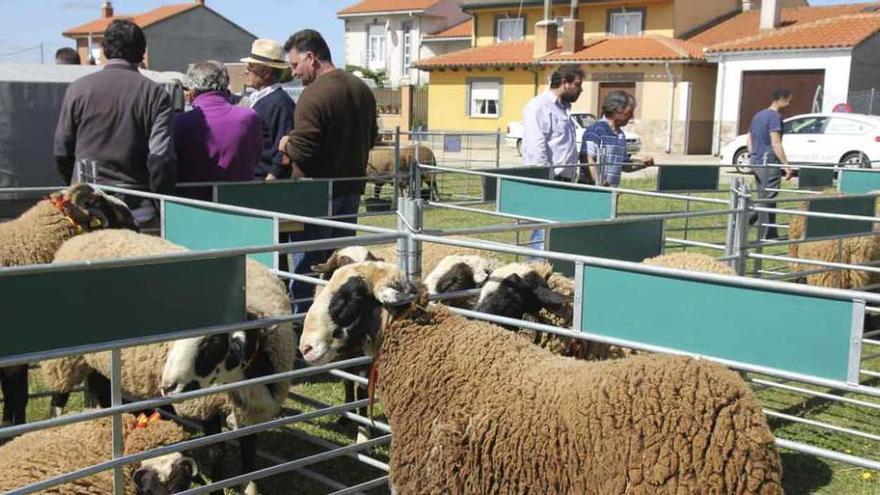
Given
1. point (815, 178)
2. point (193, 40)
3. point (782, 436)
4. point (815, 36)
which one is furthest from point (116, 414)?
point (193, 40)

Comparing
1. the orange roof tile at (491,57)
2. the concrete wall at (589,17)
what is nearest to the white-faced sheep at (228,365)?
the orange roof tile at (491,57)

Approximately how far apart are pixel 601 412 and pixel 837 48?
91.8 ft

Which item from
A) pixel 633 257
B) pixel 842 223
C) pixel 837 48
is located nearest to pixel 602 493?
pixel 633 257

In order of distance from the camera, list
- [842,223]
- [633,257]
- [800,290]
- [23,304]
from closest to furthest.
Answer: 1. [23,304]
2. [800,290]
3. [633,257]
4. [842,223]

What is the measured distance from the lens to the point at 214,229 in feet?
14.9

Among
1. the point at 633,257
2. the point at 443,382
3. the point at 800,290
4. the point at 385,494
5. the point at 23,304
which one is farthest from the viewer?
the point at 633,257

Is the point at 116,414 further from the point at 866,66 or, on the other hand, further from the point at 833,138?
the point at 866,66

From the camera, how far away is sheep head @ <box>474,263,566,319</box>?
397cm

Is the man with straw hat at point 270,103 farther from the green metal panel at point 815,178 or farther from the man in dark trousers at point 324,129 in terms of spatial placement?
the green metal panel at point 815,178

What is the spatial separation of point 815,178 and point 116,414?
32.6ft

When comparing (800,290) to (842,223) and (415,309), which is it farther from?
(842,223)

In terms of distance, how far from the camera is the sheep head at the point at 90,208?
5.01 m

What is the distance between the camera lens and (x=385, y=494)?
4121mm

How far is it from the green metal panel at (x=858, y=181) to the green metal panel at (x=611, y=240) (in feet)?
16.5
